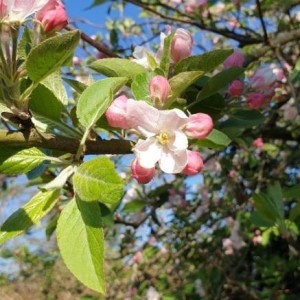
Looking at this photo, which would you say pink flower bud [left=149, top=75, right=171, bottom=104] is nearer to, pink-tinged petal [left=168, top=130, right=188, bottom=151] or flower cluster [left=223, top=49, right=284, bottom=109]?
pink-tinged petal [left=168, top=130, right=188, bottom=151]

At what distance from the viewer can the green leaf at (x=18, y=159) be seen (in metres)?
0.83

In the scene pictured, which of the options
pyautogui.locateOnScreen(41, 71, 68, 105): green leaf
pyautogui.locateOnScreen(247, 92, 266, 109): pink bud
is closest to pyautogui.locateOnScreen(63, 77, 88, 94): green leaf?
pyautogui.locateOnScreen(41, 71, 68, 105): green leaf

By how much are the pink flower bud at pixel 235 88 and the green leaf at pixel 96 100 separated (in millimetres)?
349

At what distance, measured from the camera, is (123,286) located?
3.83 m

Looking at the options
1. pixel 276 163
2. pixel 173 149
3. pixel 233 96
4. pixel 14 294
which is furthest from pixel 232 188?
pixel 14 294

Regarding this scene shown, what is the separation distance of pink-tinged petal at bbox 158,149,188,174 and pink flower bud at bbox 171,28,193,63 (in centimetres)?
21

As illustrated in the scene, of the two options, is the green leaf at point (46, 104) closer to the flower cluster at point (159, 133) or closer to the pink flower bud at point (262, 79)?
the flower cluster at point (159, 133)

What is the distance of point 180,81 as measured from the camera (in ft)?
2.88

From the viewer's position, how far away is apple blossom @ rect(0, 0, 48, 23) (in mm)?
778

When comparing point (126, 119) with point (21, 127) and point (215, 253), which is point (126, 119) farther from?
point (215, 253)

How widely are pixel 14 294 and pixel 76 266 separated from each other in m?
6.39

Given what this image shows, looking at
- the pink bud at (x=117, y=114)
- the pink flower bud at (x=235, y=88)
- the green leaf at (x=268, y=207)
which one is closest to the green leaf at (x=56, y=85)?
the pink bud at (x=117, y=114)

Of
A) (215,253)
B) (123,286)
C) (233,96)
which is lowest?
(123,286)

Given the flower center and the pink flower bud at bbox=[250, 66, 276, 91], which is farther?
the pink flower bud at bbox=[250, 66, 276, 91]
